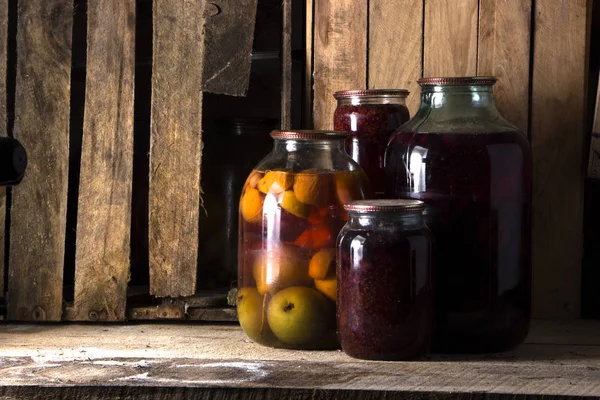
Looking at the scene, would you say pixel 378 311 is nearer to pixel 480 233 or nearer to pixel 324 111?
pixel 480 233

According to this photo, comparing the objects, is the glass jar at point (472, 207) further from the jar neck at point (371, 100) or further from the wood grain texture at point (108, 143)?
the wood grain texture at point (108, 143)

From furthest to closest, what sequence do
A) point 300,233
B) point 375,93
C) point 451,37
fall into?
point 451,37 → point 375,93 → point 300,233

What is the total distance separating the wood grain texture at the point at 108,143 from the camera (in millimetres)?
1587

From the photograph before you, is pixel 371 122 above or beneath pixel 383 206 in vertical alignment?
above

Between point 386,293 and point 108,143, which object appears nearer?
point 386,293

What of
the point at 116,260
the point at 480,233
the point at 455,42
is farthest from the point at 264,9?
the point at 480,233

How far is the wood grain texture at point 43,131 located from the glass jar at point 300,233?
40 centimetres

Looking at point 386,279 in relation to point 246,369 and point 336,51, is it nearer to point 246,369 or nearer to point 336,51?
Answer: point 246,369

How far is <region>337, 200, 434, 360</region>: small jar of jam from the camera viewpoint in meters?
1.28

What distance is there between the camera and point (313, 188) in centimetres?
136

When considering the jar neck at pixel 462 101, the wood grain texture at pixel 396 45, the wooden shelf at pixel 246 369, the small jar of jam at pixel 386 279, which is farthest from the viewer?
the wood grain texture at pixel 396 45

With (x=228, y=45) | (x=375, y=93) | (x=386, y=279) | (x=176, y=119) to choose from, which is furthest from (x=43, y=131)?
(x=386, y=279)

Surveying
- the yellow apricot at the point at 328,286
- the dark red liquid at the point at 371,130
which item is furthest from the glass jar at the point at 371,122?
the yellow apricot at the point at 328,286

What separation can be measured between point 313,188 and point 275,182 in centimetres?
6
